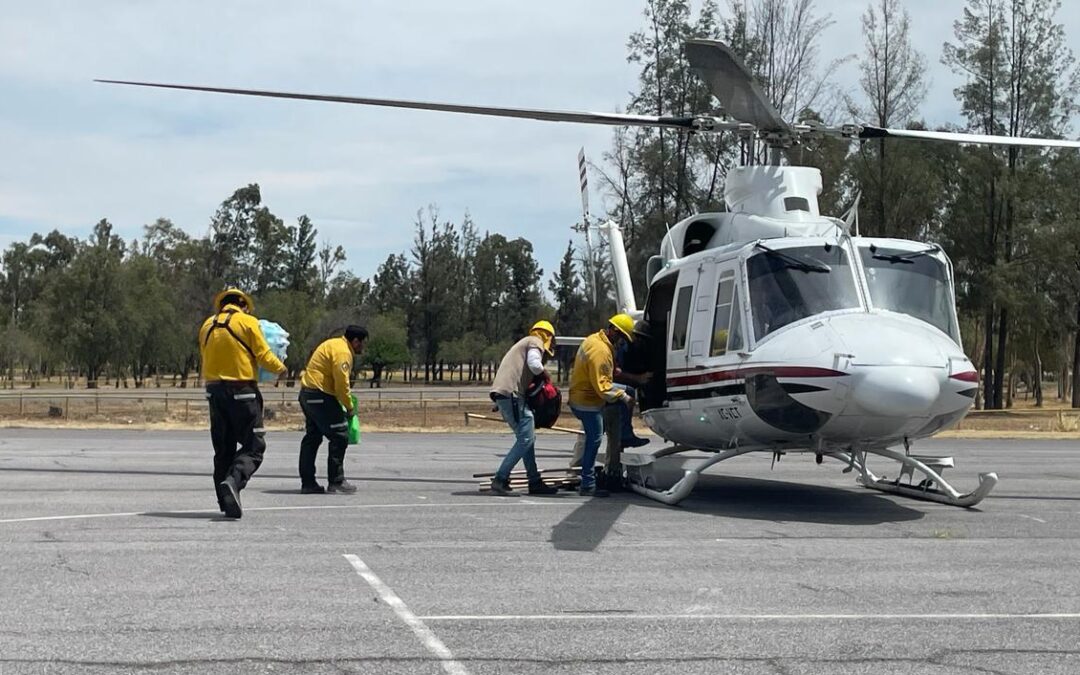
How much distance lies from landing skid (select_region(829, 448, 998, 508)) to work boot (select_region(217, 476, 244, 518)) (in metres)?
5.49

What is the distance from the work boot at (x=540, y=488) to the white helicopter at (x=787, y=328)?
0.86m

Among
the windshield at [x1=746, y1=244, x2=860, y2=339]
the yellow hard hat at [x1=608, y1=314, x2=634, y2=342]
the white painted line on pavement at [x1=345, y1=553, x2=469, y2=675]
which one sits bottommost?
the white painted line on pavement at [x1=345, y1=553, x2=469, y2=675]

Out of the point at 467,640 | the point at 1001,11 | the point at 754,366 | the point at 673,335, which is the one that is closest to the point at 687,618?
the point at 467,640

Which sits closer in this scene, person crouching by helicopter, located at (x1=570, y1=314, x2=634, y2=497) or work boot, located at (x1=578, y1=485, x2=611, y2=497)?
person crouching by helicopter, located at (x1=570, y1=314, x2=634, y2=497)

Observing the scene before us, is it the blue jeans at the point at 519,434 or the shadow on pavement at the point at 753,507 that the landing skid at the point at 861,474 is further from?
the blue jeans at the point at 519,434

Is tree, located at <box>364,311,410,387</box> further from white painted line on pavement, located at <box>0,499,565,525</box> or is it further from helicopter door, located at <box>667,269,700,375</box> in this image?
white painted line on pavement, located at <box>0,499,565,525</box>

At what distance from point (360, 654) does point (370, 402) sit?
154ft

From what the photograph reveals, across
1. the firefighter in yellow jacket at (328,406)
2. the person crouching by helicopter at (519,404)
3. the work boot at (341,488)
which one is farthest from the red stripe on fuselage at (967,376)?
the work boot at (341,488)

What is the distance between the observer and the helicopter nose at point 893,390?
34.3 ft

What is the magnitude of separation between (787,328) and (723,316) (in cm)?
102

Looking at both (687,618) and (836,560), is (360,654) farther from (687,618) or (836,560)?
(836,560)

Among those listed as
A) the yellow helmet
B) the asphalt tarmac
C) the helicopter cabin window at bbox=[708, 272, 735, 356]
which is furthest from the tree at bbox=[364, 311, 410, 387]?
the asphalt tarmac

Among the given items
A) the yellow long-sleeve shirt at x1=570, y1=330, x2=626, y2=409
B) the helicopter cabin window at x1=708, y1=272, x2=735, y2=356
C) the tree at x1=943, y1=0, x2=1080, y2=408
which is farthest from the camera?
the tree at x1=943, y1=0, x2=1080, y2=408

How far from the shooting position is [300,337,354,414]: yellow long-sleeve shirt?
12461 millimetres
